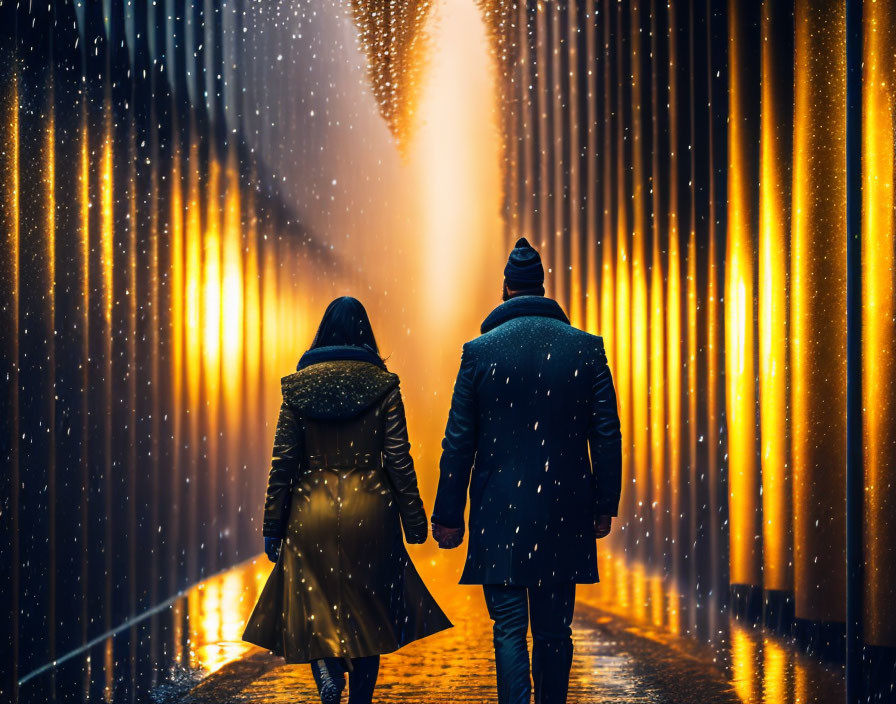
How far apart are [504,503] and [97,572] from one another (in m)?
3.16

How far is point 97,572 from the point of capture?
246 inches

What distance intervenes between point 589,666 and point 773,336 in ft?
7.63

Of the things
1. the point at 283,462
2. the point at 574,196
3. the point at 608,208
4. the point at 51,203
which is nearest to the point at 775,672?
the point at 283,462

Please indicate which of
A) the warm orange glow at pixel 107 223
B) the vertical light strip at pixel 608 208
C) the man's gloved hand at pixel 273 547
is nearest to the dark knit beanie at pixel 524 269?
the man's gloved hand at pixel 273 547

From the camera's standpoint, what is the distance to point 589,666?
569 centimetres

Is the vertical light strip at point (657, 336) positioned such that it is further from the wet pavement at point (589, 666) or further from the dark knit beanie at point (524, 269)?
the dark knit beanie at point (524, 269)

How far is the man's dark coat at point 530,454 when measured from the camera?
3.91 m

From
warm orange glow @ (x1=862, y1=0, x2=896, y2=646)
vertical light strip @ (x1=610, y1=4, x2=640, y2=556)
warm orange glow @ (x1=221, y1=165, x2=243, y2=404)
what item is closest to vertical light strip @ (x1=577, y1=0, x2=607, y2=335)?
vertical light strip @ (x1=610, y1=4, x2=640, y2=556)

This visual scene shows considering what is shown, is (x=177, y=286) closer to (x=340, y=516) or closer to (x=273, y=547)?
(x=273, y=547)

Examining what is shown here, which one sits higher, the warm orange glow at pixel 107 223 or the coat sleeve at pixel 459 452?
the warm orange glow at pixel 107 223

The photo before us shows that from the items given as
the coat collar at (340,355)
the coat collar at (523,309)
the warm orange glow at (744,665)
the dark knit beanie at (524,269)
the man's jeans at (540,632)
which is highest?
the dark knit beanie at (524,269)

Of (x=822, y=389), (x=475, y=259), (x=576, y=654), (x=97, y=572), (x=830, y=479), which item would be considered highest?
(x=475, y=259)

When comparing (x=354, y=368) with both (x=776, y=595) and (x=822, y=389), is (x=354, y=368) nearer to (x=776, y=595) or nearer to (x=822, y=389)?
(x=822, y=389)

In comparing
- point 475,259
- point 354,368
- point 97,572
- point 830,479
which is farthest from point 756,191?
point 475,259
